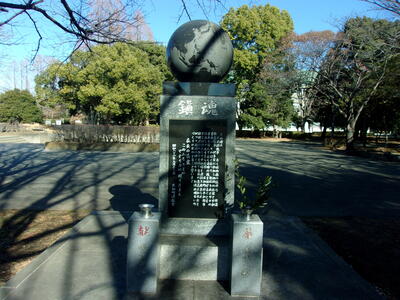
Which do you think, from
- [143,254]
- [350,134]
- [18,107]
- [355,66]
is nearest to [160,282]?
[143,254]

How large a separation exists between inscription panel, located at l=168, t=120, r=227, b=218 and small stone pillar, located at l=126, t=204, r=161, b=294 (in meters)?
0.78

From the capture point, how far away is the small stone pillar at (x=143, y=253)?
3396mm

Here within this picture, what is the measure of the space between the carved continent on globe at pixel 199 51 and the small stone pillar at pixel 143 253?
186cm

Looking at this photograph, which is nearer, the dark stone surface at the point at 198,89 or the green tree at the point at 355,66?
the dark stone surface at the point at 198,89

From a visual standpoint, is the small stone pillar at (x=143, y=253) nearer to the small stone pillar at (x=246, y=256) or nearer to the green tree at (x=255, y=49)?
the small stone pillar at (x=246, y=256)

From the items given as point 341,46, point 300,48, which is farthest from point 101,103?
point 341,46

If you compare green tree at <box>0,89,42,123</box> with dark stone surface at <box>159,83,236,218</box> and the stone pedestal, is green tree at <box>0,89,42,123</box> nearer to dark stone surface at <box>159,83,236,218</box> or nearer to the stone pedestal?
dark stone surface at <box>159,83,236,218</box>

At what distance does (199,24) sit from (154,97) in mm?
26394

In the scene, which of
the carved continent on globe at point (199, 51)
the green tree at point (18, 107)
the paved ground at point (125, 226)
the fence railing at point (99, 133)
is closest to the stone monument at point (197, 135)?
the carved continent on globe at point (199, 51)

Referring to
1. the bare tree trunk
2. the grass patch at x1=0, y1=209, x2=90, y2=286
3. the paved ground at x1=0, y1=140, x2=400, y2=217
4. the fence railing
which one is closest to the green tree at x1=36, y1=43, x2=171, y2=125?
the fence railing

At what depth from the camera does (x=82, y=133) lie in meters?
21.0

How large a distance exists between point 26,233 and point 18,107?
1681 inches

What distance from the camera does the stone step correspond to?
150 inches

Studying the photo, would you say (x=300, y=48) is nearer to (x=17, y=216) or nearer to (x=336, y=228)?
(x=336, y=228)
